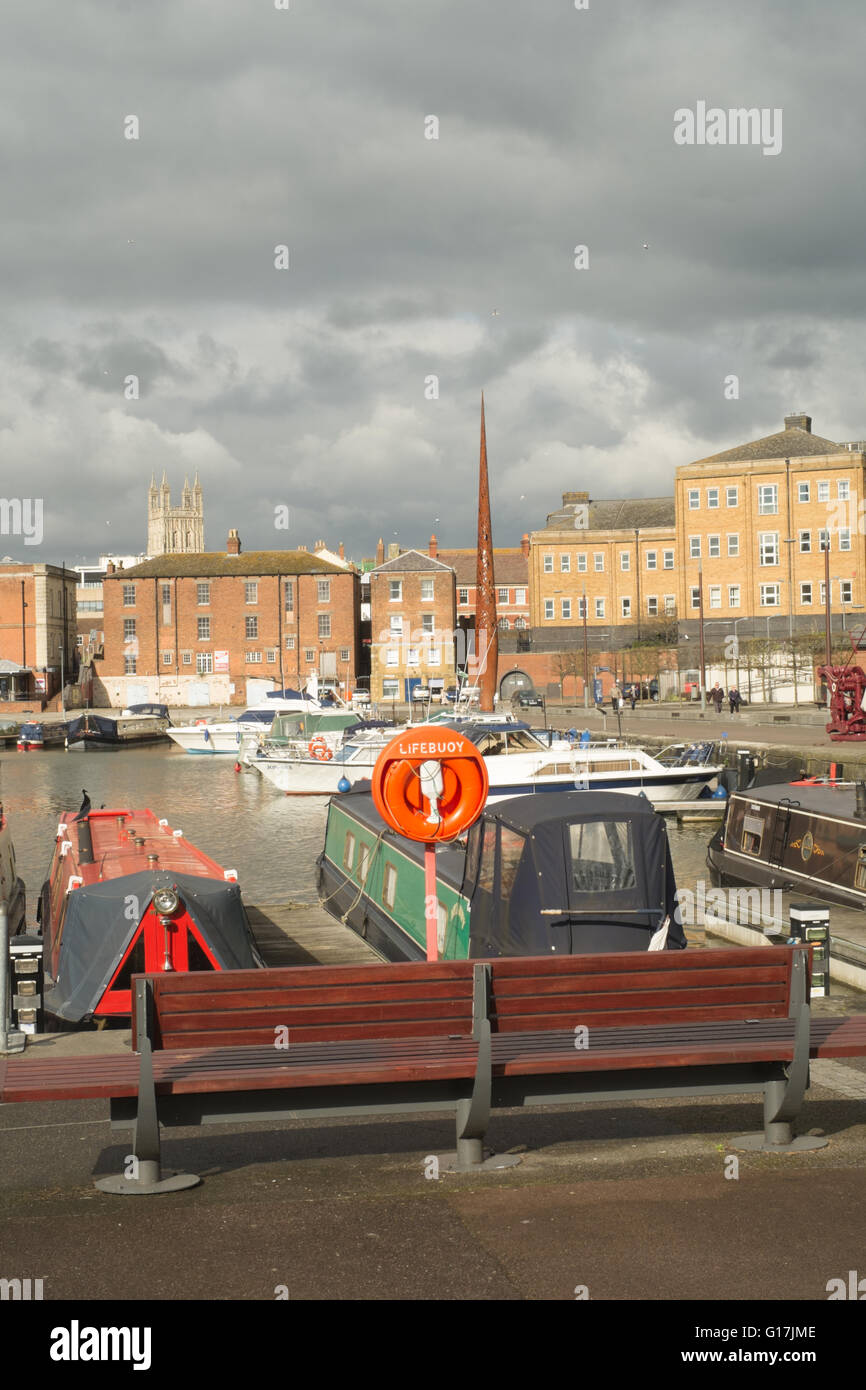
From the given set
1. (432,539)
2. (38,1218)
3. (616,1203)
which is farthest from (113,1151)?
(432,539)

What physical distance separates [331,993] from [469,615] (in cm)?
11064

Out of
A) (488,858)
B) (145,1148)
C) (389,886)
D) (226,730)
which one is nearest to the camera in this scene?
(145,1148)

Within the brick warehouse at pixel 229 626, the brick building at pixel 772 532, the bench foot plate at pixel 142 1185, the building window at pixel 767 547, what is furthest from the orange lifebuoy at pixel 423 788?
the brick warehouse at pixel 229 626

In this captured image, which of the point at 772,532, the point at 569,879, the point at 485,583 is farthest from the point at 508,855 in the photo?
the point at 772,532

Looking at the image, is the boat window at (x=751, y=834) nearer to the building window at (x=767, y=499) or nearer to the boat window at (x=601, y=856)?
the boat window at (x=601, y=856)

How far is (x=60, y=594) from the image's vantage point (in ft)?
385

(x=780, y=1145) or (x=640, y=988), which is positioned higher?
(x=640, y=988)

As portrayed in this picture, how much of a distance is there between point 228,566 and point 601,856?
96772mm

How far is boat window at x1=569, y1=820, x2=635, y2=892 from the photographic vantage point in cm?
1152

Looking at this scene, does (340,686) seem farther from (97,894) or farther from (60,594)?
(97,894)

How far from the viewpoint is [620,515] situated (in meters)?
100

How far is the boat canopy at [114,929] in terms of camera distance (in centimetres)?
1359

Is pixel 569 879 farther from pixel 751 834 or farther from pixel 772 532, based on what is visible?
pixel 772 532

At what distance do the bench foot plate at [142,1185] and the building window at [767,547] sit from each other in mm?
80039
